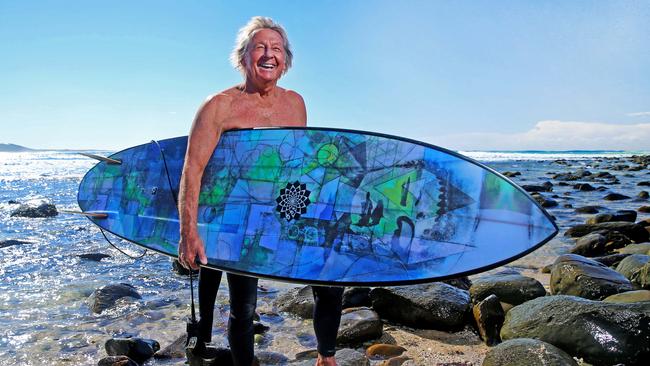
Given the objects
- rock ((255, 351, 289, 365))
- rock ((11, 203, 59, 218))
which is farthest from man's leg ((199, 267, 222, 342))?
rock ((11, 203, 59, 218))

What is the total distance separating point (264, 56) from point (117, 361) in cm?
239

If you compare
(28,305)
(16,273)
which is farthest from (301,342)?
(16,273)

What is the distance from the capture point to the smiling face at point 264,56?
239cm

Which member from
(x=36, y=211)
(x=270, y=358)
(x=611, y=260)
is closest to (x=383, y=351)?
(x=270, y=358)

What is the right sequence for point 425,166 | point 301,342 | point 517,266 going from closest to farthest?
point 425,166 → point 301,342 → point 517,266

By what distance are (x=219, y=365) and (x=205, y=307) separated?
0.48m

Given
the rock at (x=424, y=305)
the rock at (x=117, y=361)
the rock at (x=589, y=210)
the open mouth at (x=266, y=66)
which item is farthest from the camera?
the rock at (x=589, y=210)

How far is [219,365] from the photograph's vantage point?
284 cm

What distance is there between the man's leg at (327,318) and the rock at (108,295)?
10.6 feet

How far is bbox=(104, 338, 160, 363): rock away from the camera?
11.2 ft

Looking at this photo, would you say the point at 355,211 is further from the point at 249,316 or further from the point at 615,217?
the point at 615,217

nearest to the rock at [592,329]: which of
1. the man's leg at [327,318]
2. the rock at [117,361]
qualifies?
the man's leg at [327,318]

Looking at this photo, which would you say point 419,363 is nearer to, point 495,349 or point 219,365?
point 495,349

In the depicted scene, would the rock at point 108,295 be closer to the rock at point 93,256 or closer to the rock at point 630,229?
the rock at point 93,256
